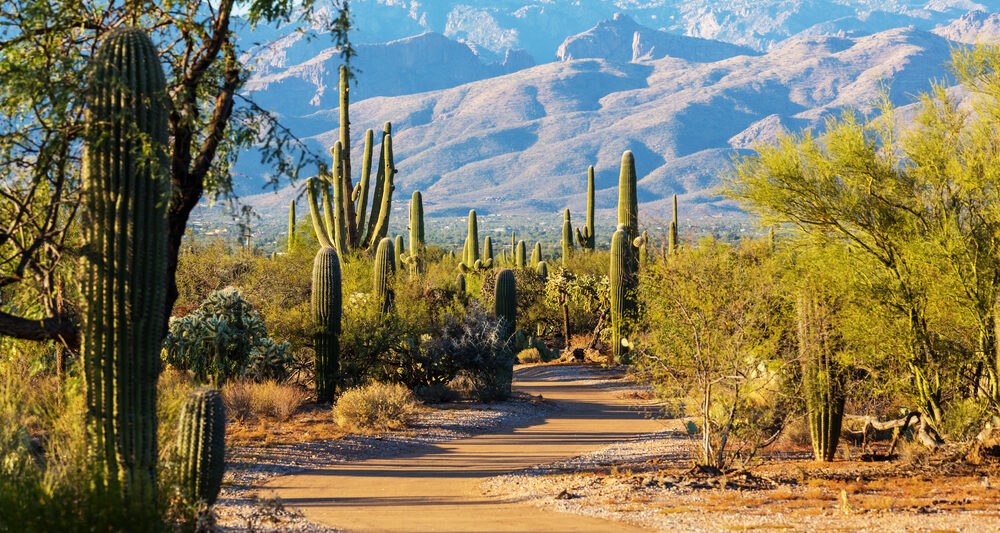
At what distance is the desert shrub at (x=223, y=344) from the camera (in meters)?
15.8

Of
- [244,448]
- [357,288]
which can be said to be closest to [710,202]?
[357,288]

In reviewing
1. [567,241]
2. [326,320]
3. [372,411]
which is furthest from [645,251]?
[567,241]

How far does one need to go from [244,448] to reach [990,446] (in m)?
10.0

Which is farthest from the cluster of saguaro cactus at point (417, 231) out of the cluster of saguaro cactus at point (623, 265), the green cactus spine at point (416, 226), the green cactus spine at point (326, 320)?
the green cactus spine at point (326, 320)

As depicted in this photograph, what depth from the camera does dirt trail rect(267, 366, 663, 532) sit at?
28.8 ft

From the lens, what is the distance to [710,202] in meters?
180

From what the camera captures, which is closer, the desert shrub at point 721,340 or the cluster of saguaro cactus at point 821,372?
the desert shrub at point 721,340

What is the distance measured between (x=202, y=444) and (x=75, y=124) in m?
3.06

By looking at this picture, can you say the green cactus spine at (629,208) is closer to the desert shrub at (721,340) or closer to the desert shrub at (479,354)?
the desert shrub at (479,354)

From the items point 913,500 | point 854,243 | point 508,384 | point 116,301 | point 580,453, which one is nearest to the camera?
point 116,301

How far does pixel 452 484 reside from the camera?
36.4ft

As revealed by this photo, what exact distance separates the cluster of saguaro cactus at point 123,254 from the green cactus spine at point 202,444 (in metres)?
1.32

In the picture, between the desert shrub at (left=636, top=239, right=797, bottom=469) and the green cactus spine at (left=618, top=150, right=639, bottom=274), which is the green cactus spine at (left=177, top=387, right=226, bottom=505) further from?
the green cactus spine at (left=618, top=150, right=639, bottom=274)

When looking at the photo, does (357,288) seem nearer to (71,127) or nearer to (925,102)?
(925,102)
